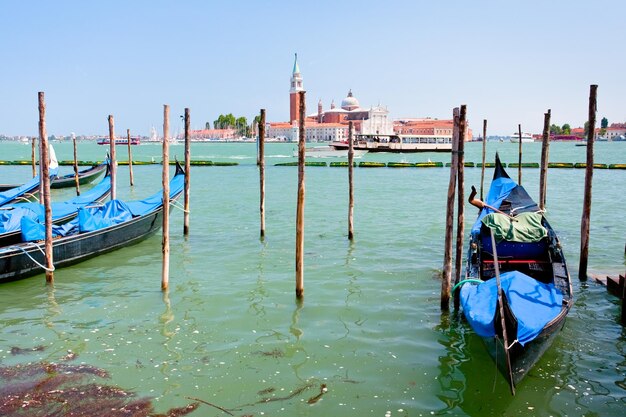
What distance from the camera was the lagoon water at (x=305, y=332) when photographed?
14.4 feet

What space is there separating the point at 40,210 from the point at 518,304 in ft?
28.7

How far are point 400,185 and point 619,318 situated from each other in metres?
17.9

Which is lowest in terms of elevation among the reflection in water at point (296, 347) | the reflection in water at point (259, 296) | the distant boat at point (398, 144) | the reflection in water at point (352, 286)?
the reflection in water at point (296, 347)

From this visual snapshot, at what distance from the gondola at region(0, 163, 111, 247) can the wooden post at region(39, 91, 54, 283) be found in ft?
4.96

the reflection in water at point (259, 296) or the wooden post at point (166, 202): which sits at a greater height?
the wooden post at point (166, 202)

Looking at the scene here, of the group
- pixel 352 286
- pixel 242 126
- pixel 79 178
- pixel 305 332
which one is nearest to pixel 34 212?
pixel 352 286

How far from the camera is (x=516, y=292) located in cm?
490

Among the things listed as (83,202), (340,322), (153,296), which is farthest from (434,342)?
(83,202)

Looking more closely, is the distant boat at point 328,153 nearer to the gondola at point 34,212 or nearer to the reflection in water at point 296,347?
the gondola at point 34,212

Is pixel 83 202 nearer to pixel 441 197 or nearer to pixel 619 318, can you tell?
pixel 619 318

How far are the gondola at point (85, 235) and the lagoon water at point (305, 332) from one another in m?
0.20

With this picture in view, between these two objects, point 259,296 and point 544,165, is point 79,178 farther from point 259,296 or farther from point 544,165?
point 544,165

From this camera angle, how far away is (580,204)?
16.4 m

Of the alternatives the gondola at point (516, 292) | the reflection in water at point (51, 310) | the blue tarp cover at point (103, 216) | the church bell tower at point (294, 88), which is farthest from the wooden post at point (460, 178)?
the church bell tower at point (294, 88)
